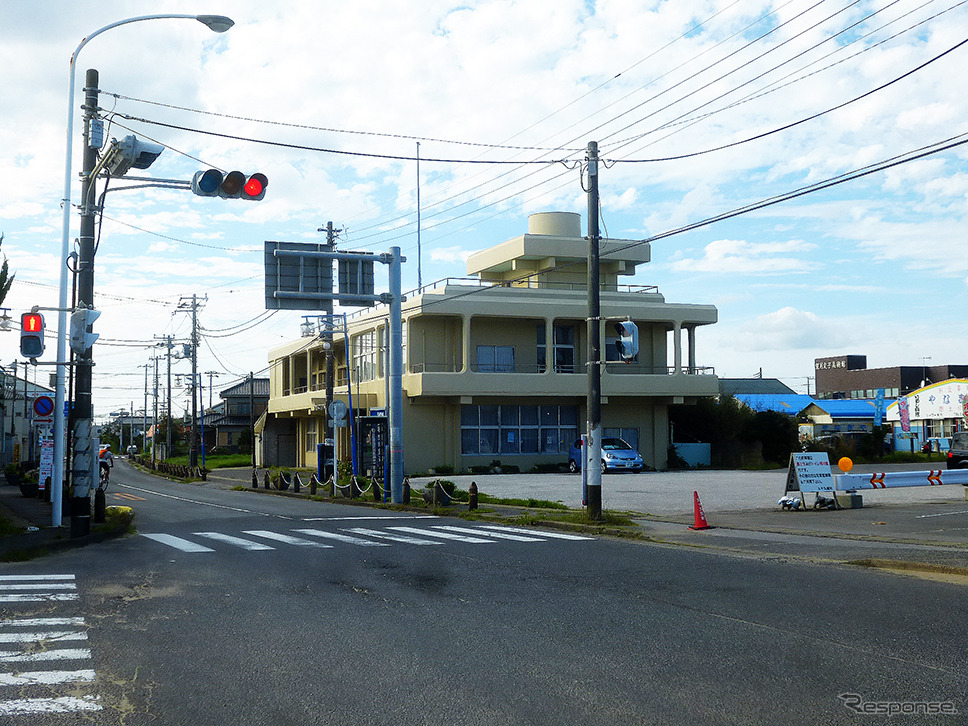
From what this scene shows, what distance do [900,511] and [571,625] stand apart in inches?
569

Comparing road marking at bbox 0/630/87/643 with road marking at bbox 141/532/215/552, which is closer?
road marking at bbox 0/630/87/643

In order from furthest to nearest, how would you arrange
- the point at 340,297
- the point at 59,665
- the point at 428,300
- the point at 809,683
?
1. the point at 428,300
2. the point at 340,297
3. the point at 59,665
4. the point at 809,683

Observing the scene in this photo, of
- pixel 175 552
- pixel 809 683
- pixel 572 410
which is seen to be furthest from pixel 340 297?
pixel 572 410

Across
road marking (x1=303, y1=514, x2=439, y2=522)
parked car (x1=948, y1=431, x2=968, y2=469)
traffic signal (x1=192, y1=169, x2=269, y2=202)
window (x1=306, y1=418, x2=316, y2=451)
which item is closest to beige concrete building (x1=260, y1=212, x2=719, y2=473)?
window (x1=306, y1=418, x2=316, y2=451)

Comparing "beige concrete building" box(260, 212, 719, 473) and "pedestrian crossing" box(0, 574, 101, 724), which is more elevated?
"beige concrete building" box(260, 212, 719, 473)

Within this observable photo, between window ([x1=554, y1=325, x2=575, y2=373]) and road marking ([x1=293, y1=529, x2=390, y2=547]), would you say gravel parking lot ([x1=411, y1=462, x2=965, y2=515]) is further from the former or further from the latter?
window ([x1=554, y1=325, x2=575, y2=373])

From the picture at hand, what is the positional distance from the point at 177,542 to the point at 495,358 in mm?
30026

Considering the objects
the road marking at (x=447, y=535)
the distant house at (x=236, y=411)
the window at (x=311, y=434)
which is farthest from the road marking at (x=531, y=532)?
the distant house at (x=236, y=411)

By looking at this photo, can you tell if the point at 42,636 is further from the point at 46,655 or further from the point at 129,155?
the point at 129,155

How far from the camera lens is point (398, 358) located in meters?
26.1

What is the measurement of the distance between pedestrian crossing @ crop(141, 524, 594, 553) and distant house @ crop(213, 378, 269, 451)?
86.0 metres

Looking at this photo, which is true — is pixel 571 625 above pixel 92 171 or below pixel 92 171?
below

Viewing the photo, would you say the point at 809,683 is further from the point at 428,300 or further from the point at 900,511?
the point at 428,300

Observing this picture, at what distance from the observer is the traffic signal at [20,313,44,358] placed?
55.7 feet
